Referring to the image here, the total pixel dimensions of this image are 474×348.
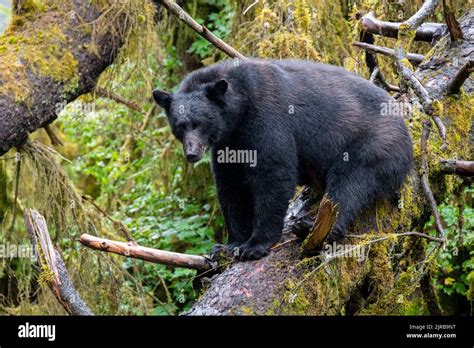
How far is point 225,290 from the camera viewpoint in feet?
14.7

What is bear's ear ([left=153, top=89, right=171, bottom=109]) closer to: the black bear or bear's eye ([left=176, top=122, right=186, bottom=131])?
the black bear

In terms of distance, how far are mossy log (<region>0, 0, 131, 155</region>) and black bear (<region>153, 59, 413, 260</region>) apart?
5.73ft

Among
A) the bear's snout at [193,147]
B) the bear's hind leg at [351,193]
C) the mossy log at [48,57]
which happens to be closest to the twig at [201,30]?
the mossy log at [48,57]

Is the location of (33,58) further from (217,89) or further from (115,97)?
(217,89)

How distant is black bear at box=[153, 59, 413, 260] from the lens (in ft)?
16.6

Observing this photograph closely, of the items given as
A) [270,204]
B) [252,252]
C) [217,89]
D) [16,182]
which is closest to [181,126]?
[217,89]

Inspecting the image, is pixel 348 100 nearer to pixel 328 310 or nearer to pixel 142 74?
pixel 328 310

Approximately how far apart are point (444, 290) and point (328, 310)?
395cm

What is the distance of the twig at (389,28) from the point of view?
6371mm

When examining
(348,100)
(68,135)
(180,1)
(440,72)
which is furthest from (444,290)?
(68,135)

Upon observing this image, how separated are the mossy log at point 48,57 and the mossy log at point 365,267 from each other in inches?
110

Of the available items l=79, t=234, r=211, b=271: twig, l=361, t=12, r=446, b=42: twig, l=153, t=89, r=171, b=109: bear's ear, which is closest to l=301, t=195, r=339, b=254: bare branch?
l=79, t=234, r=211, b=271: twig

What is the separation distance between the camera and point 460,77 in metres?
5.51

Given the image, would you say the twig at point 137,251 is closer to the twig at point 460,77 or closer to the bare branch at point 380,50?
the bare branch at point 380,50
